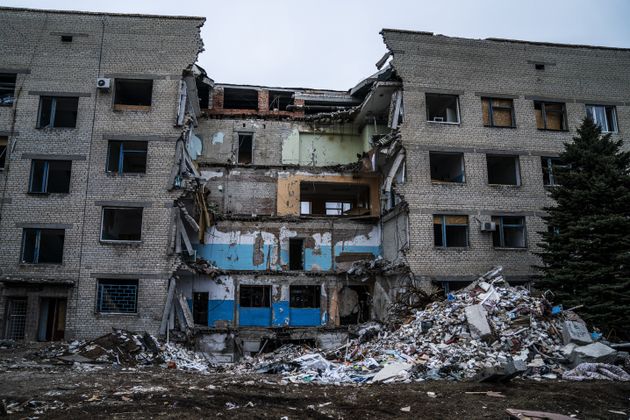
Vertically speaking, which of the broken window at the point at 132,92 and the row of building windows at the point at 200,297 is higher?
the broken window at the point at 132,92

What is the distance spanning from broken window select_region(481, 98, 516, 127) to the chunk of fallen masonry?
10116mm

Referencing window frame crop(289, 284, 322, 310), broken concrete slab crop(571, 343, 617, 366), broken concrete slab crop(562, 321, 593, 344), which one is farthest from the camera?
window frame crop(289, 284, 322, 310)

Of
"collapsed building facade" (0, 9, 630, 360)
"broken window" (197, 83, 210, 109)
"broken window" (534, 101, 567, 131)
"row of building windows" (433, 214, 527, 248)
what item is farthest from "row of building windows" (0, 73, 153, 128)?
"broken window" (534, 101, 567, 131)

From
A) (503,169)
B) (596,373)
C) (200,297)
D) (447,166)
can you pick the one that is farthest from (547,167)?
(200,297)

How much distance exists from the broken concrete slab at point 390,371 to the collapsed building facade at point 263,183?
7.11m

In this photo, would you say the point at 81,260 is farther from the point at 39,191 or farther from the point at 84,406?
the point at 84,406

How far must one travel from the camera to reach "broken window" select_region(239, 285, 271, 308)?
20.4 metres

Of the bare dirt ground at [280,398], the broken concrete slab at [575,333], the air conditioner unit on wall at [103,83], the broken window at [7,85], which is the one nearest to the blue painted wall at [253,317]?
the bare dirt ground at [280,398]

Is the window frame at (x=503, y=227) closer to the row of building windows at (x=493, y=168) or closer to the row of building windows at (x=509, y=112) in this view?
the row of building windows at (x=493, y=168)

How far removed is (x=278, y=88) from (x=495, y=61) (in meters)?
11.0

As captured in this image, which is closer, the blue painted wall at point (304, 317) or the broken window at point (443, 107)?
the broken window at point (443, 107)

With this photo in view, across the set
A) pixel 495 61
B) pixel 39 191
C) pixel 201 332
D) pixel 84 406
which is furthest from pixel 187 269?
pixel 495 61

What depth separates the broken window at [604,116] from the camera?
2088cm

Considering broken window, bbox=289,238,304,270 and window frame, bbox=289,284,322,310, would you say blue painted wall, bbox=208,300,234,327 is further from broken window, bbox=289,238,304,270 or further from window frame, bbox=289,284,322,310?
broken window, bbox=289,238,304,270
